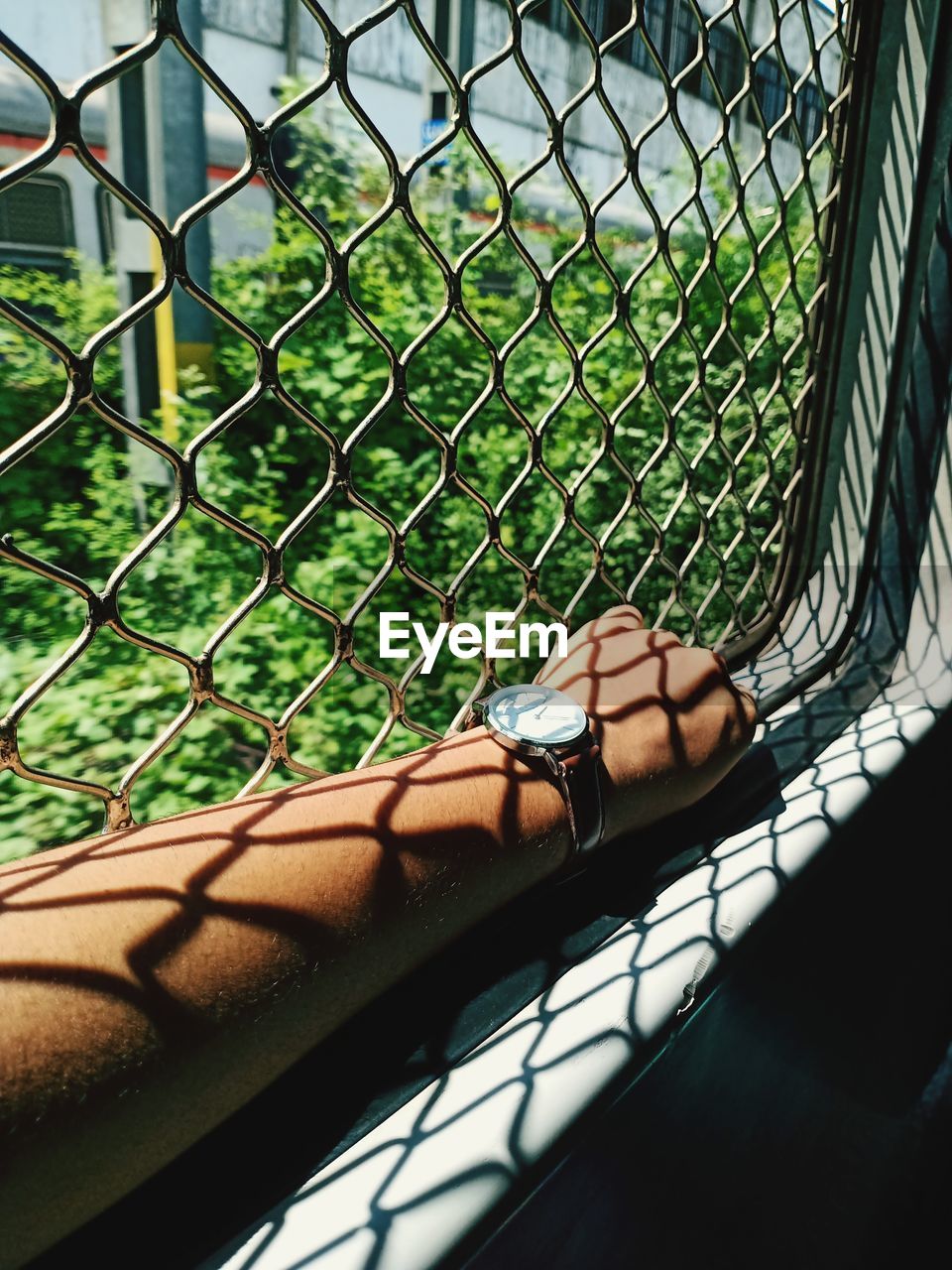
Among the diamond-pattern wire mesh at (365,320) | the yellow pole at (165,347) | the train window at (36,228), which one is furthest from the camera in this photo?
the train window at (36,228)

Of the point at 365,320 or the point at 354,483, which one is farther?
the point at 354,483

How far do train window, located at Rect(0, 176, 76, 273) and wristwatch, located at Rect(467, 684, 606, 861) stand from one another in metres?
3.88

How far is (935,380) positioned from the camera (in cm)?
152

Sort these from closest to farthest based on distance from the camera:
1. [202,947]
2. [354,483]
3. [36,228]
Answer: [202,947] → [354,483] → [36,228]

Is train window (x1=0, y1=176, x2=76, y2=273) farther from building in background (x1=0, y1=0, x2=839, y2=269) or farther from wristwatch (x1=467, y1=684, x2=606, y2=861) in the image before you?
wristwatch (x1=467, y1=684, x2=606, y2=861)

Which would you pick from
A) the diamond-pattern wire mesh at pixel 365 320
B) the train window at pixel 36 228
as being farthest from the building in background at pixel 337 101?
the diamond-pattern wire mesh at pixel 365 320

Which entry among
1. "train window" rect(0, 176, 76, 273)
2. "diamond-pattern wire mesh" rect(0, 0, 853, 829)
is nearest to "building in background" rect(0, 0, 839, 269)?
"train window" rect(0, 176, 76, 273)

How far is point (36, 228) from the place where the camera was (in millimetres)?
4137

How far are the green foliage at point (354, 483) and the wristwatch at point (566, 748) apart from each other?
420 millimetres

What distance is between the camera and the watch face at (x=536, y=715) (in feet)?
2.80

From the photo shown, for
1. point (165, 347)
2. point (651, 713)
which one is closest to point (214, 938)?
point (651, 713)

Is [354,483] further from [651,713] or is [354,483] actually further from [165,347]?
[165,347]

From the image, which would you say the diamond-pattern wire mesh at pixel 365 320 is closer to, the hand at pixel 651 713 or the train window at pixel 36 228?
the hand at pixel 651 713

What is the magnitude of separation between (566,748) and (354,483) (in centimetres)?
123
